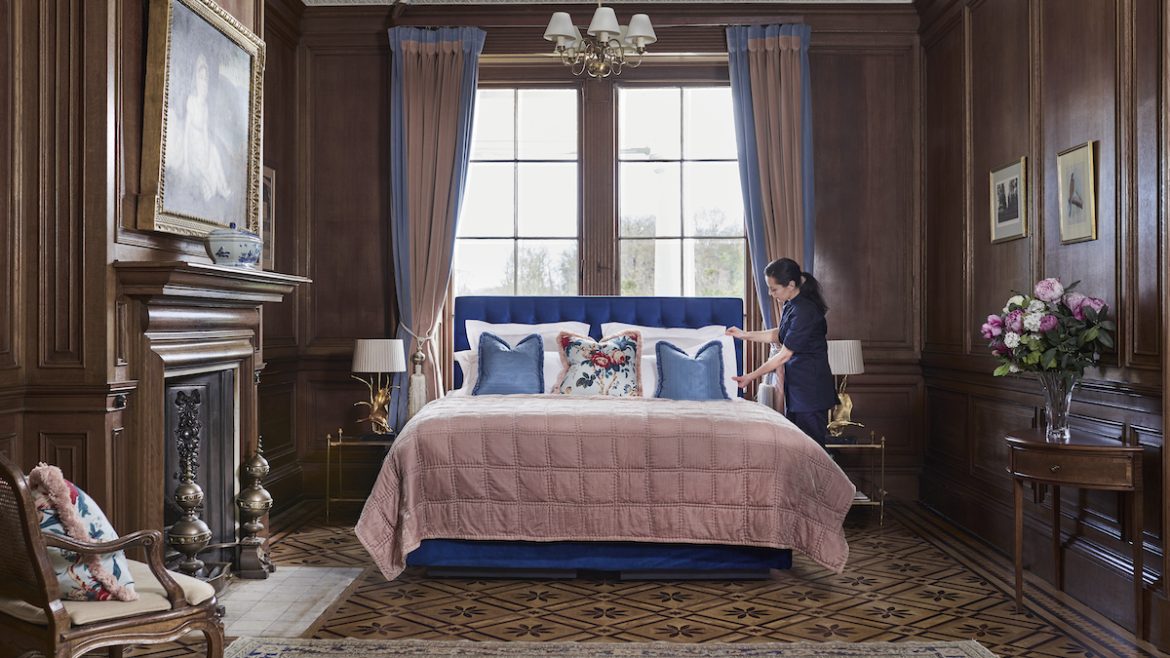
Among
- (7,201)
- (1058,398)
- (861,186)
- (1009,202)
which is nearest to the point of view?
(7,201)

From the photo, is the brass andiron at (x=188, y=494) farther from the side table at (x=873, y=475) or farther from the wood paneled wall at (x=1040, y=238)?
the wood paneled wall at (x=1040, y=238)

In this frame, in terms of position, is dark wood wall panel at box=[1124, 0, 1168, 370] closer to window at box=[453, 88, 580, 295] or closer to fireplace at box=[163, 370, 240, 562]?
window at box=[453, 88, 580, 295]

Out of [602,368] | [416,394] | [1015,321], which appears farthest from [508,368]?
[1015,321]

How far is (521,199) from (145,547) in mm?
4563

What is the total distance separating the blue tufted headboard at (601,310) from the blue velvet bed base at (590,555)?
7.34 feet

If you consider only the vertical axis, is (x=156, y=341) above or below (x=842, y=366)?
above

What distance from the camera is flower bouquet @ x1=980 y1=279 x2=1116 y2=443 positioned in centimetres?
391

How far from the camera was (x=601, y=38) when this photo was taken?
15.7ft

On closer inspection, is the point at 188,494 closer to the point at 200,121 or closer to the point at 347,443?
the point at 200,121

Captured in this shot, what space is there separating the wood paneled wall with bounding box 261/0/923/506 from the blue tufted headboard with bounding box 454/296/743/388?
66 centimetres

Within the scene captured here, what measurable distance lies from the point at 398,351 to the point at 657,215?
7.03ft

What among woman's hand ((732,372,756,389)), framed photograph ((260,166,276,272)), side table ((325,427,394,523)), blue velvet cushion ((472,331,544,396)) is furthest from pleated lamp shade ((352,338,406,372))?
woman's hand ((732,372,756,389))

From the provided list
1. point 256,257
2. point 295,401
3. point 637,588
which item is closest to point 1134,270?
point 637,588

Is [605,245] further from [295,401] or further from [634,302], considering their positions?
[295,401]
